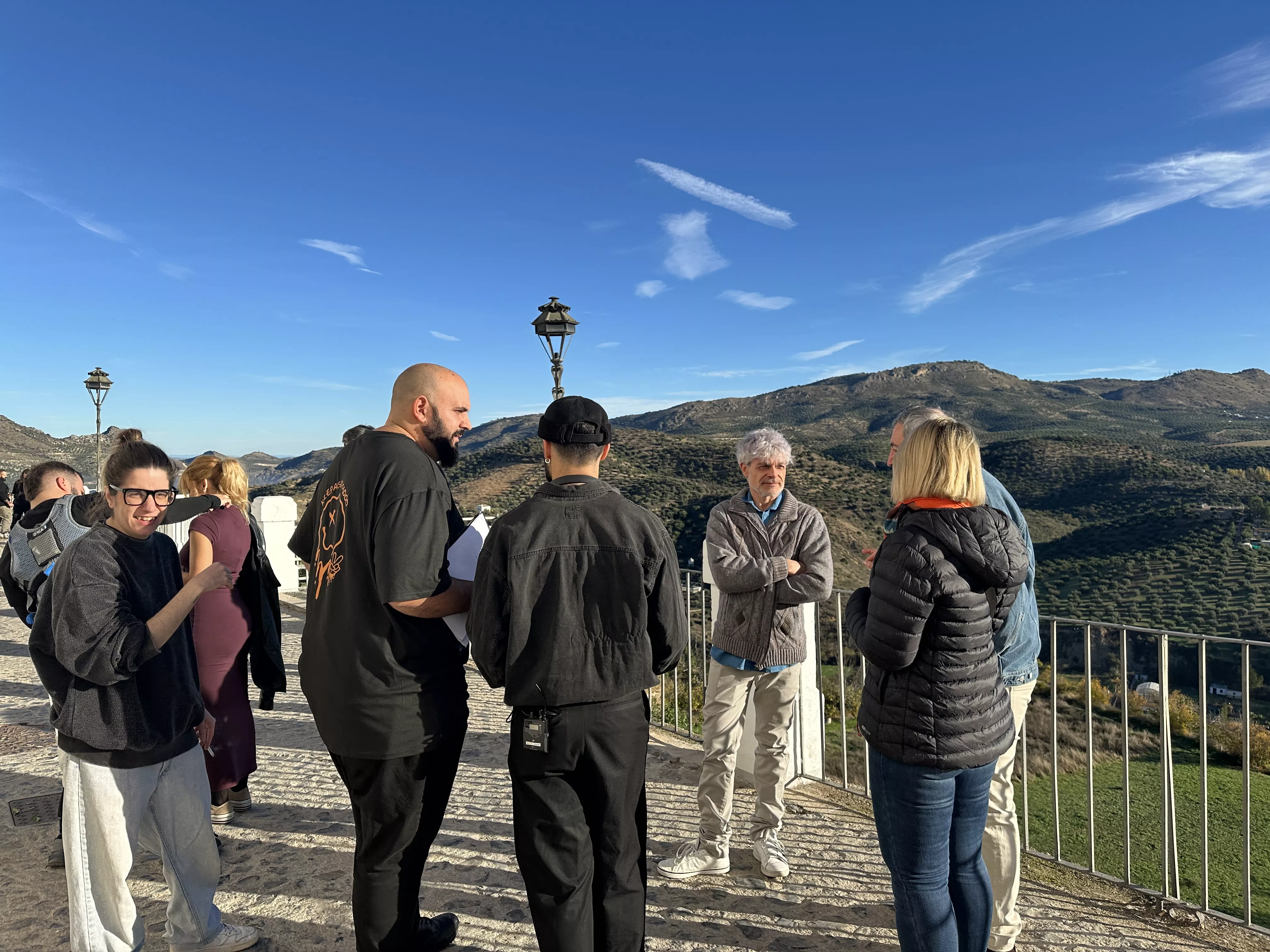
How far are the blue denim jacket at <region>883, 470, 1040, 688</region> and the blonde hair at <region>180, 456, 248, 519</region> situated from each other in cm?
311

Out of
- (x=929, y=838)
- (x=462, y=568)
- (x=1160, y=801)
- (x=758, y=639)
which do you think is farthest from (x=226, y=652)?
(x=1160, y=801)

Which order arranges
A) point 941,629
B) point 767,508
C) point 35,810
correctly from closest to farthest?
1. point 941,629
2. point 767,508
3. point 35,810

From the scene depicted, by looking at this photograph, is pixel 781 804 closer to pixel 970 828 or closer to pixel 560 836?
pixel 970 828

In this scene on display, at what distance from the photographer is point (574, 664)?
1969 millimetres

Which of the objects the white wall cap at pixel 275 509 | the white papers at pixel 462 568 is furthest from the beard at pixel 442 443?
the white wall cap at pixel 275 509

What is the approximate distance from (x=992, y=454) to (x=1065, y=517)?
41.9 ft

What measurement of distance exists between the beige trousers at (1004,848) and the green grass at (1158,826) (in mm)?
833

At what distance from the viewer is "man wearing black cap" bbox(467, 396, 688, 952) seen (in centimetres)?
197

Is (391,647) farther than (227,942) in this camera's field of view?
No

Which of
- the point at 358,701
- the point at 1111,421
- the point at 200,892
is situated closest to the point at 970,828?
the point at 358,701

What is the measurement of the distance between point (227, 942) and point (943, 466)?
2744mm

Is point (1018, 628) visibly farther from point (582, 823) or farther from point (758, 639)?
point (582, 823)

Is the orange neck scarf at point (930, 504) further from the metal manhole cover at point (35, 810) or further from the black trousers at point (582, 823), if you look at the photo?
the metal manhole cover at point (35, 810)

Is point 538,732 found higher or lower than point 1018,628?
lower
